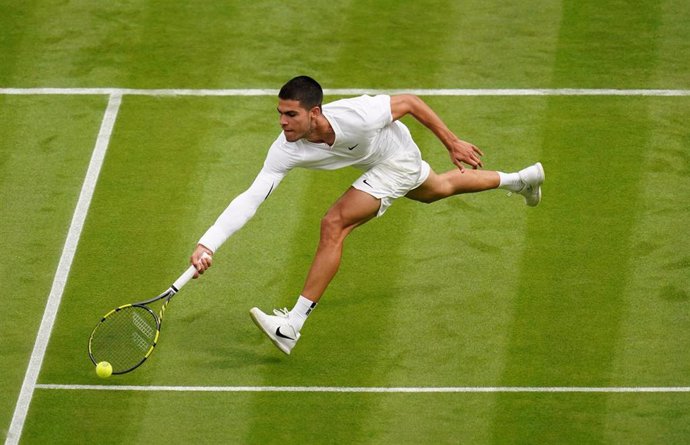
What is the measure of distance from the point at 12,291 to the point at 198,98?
123 inches

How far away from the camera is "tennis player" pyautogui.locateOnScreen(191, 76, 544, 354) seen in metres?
9.80

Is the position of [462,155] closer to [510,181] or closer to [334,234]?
[334,234]

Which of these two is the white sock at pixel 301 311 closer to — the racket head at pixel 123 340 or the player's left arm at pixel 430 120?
the racket head at pixel 123 340

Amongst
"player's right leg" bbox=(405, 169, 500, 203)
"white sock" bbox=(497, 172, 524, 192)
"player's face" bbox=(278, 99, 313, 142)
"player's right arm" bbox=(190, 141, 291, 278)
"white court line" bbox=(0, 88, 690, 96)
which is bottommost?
"white court line" bbox=(0, 88, 690, 96)

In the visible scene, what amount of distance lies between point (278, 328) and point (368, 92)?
391 centimetres

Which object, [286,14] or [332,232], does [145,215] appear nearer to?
[332,232]

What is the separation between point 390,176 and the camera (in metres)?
10.5

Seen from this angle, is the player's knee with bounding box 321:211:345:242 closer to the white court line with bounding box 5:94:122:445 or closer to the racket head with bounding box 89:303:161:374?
the racket head with bounding box 89:303:161:374

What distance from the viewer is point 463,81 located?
1365cm

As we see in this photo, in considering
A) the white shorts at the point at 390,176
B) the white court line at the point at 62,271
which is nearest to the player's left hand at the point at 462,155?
the white shorts at the point at 390,176

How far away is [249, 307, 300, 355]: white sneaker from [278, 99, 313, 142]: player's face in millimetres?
1296

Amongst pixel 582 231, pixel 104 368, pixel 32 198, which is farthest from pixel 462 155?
pixel 32 198

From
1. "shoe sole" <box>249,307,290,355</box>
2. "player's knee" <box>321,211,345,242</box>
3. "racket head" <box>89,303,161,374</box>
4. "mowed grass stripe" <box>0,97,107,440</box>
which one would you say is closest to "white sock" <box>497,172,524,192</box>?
"player's knee" <box>321,211,345,242</box>

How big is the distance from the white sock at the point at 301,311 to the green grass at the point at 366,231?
1.19 ft
